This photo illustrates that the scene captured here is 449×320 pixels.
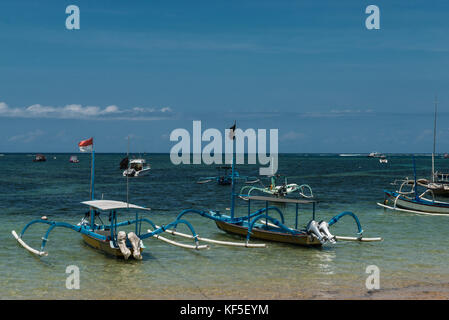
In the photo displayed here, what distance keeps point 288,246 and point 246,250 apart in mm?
2382

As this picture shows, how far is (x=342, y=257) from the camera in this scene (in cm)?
2595

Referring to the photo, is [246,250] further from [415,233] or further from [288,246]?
[415,233]

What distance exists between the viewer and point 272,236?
94.2ft

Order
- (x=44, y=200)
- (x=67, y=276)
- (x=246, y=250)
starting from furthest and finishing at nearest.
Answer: (x=44, y=200) < (x=246, y=250) < (x=67, y=276)

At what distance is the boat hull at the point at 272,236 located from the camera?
2719 centimetres

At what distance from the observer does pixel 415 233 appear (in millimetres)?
33500

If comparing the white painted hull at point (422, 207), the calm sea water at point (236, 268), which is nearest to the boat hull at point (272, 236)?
the calm sea water at point (236, 268)

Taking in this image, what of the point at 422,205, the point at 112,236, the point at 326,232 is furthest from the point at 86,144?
the point at 422,205

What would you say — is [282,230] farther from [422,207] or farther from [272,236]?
[422,207]

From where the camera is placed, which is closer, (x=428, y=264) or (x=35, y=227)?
(x=428, y=264)

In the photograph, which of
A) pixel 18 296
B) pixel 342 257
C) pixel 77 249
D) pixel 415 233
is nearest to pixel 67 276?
pixel 18 296
